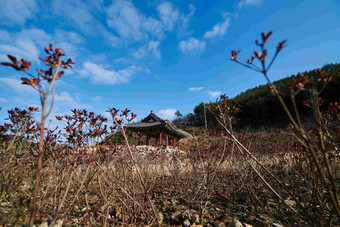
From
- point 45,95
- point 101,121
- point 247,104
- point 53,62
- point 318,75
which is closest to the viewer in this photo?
point 45,95

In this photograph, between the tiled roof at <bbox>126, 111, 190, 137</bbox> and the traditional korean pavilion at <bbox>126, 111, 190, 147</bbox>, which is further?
the traditional korean pavilion at <bbox>126, 111, 190, 147</bbox>

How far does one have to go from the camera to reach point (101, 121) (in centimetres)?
255

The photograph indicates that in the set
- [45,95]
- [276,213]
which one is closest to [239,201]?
[276,213]

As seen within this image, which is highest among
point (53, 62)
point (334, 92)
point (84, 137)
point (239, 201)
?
point (334, 92)

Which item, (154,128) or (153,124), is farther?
(154,128)

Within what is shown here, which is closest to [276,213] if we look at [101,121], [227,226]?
[227,226]

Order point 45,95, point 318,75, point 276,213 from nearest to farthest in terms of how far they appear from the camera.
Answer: point 45,95, point 318,75, point 276,213

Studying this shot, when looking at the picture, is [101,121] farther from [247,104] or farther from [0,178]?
[247,104]

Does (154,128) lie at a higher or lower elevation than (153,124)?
lower

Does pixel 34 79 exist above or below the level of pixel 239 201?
above

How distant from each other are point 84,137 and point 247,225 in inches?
101

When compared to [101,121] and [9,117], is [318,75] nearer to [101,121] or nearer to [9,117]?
[101,121]

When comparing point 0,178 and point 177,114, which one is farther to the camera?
point 177,114

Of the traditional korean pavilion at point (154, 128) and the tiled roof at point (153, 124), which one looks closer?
the tiled roof at point (153, 124)
